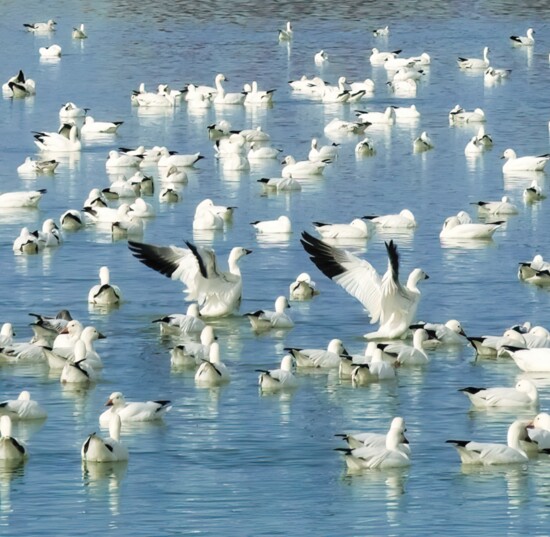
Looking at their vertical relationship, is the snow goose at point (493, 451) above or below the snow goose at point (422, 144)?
below

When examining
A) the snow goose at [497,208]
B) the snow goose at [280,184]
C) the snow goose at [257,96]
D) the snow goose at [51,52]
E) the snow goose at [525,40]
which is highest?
the snow goose at [525,40]

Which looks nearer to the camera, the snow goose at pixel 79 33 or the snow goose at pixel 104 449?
the snow goose at pixel 104 449

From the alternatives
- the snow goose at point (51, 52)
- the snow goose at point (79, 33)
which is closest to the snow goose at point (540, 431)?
the snow goose at point (51, 52)

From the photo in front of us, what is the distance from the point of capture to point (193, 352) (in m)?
27.5

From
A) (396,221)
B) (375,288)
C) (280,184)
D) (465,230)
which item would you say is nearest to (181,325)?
(375,288)

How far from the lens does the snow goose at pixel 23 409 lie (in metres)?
24.2

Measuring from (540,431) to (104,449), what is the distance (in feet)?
16.7

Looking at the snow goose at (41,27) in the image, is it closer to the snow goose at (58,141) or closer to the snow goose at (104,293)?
the snow goose at (58,141)

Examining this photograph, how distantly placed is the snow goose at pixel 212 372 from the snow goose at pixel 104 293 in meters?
5.02

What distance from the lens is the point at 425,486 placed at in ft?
71.7

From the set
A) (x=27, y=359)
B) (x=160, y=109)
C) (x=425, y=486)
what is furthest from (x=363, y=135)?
(x=425, y=486)

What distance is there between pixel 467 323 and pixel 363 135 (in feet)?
75.6

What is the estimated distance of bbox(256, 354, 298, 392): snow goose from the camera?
2589 centimetres

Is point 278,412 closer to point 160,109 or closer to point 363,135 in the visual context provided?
point 363,135
